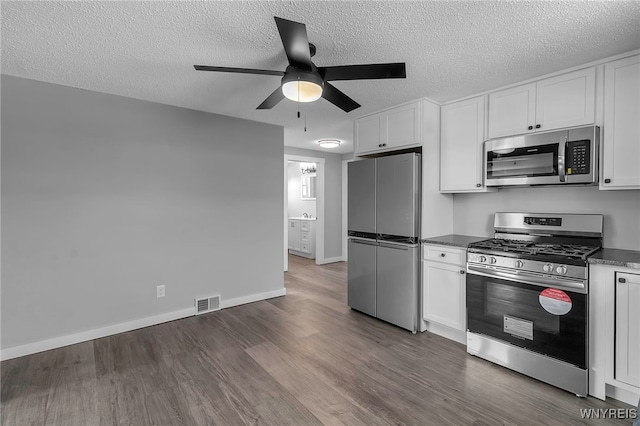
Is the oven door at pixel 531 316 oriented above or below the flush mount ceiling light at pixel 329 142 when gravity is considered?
below

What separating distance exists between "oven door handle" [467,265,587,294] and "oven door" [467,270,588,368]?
0.02 meters

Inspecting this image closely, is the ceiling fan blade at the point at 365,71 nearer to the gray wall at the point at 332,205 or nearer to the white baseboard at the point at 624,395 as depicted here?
the white baseboard at the point at 624,395

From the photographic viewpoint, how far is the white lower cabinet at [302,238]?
275 inches

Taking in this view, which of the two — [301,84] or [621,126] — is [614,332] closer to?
[621,126]

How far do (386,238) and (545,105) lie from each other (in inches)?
71.9

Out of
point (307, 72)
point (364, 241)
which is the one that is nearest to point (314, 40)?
point (307, 72)

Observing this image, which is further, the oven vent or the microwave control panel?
the oven vent

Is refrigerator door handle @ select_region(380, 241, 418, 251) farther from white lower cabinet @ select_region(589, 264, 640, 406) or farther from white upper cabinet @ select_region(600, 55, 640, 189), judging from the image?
white upper cabinet @ select_region(600, 55, 640, 189)

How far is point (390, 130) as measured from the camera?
133 inches

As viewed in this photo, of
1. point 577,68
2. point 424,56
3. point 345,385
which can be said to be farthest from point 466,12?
point 345,385

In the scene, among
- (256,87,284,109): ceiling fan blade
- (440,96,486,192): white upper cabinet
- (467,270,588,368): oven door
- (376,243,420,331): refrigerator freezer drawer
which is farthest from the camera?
(376,243,420,331): refrigerator freezer drawer

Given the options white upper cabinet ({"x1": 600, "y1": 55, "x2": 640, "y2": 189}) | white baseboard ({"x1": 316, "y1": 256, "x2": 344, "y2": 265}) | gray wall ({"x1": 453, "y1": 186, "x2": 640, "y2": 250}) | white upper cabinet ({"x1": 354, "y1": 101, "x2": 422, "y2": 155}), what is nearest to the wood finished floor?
gray wall ({"x1": 453, "y1": 186, "x2": 640, "y2": 250})

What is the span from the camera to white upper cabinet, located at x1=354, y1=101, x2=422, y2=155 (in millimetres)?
3162

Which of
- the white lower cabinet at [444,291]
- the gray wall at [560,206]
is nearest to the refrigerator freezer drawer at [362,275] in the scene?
the white lower cabinet at [444,291]
